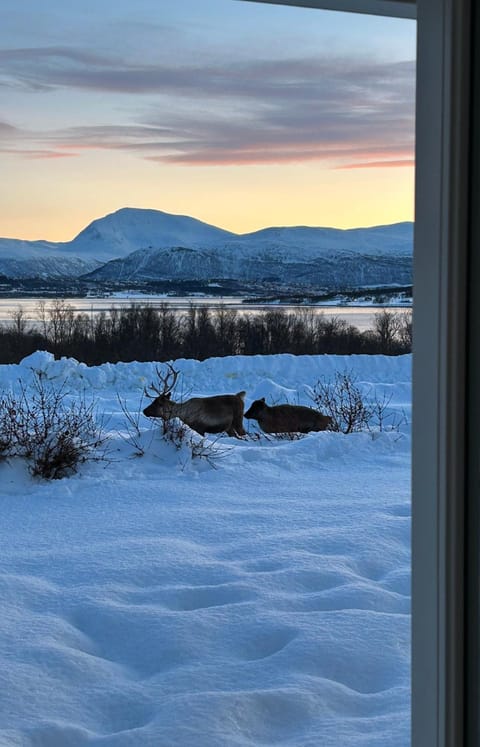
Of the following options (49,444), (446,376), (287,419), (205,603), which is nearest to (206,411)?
(287,419)

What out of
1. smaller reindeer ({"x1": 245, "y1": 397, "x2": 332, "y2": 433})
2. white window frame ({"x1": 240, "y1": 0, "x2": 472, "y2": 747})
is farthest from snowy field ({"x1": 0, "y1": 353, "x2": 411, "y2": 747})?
smaller reindeer ({"x1": 245, "y1": 397, "x2": 332, "y2": 433})

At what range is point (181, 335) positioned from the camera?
31219mm

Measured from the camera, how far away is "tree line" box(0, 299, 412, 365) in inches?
1145

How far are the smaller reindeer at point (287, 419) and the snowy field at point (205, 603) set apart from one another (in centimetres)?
214

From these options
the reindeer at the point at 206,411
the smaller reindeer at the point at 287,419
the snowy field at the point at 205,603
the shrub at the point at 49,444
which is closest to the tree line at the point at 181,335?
the smaller reindeer at the point at 287,419

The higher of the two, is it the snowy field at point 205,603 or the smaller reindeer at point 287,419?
the smaller reindeer at point 287,419

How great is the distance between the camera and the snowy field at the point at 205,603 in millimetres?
3172

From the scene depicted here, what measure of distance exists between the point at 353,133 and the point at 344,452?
3065cm

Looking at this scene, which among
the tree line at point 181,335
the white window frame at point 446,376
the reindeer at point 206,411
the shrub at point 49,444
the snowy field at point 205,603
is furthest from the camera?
the tree line at point 181,335

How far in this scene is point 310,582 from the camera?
15.4 feet

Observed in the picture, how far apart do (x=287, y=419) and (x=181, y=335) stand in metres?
20.8

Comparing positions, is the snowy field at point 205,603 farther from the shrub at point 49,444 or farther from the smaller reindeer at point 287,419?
the smaller reindeer at point 287,419

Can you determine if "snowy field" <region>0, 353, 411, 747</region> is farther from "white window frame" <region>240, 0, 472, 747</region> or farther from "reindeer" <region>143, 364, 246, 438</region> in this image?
"reindeer" <region>143, 364, 246, 438</region>

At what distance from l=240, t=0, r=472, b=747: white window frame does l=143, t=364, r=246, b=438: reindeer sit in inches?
301
